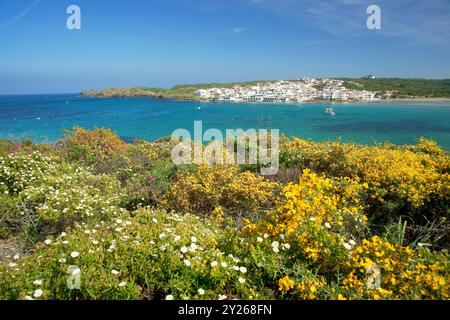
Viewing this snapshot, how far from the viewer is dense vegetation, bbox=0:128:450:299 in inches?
104

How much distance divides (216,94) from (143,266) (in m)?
102

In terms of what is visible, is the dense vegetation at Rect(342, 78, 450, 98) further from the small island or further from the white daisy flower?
the white daisy flower

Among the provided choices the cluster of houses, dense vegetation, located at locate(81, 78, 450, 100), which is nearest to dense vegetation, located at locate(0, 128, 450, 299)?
dense vegetation, located at locate(81, 78, 450, 100)

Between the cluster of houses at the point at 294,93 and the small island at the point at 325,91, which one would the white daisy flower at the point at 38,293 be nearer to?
the small island at the point at 325,91

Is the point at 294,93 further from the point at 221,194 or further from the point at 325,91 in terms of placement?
the point at 221,194

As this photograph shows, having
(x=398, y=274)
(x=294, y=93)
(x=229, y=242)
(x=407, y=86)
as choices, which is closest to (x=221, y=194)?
(x=229, y=242)

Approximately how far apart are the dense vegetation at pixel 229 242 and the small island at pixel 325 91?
82479mm

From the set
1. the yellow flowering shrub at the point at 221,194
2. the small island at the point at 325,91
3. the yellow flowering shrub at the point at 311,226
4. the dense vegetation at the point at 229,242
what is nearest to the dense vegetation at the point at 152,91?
the small island at the point at 325,91

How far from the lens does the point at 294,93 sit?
98750 mm

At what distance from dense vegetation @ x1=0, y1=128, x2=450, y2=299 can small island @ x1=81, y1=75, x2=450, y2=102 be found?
271ft

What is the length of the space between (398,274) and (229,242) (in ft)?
5.77

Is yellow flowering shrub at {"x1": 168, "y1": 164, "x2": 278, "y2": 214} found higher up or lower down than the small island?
lower down
